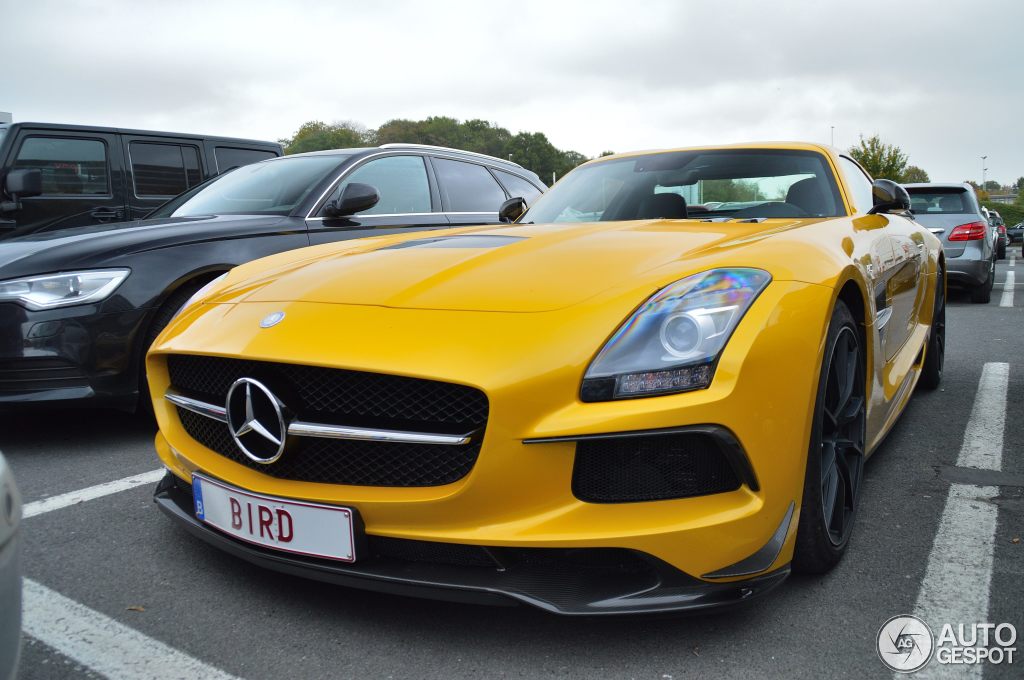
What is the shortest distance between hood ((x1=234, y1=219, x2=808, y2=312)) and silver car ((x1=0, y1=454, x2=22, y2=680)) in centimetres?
100

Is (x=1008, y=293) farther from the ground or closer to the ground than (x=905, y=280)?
closer to the ground

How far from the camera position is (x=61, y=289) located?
3.57m

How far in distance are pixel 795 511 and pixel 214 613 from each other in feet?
4.77

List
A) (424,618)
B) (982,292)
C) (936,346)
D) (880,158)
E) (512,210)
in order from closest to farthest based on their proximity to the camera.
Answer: (424,618) < (512,210) < (936,346) < (982,292) < (880,158)

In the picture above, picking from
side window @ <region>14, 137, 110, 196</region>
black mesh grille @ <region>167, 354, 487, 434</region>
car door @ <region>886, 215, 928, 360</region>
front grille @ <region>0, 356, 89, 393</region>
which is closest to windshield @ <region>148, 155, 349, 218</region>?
front grille @ <region>0, 356, 89, 393</region>

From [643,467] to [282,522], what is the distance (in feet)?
2.78

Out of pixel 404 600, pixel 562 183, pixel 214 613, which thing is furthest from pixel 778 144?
pixel 214 613

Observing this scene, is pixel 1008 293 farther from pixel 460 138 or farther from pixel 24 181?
pixel 460 138

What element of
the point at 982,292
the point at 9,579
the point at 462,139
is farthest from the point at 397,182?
the point at 462,139

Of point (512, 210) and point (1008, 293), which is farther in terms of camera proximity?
point (1008, 293)

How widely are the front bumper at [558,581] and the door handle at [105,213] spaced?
528cm

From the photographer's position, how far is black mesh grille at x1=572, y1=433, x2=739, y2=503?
1828mm

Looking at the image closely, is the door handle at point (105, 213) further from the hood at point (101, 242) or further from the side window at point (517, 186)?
the side window at point (517, 186)

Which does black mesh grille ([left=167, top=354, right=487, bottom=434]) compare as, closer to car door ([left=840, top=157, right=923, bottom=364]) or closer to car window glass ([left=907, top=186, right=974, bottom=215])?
car door ([left=840, top=157, right=923, bottom=364])
